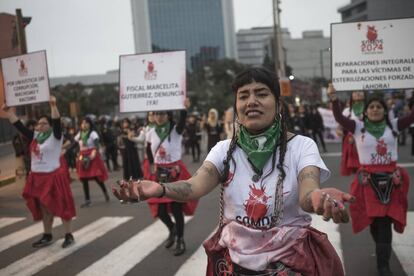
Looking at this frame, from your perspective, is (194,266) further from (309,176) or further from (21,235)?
(21,235)

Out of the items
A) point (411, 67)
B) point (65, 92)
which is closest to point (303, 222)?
point (411, 67)

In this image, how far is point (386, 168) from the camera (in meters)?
4.65

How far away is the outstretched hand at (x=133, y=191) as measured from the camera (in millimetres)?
2062

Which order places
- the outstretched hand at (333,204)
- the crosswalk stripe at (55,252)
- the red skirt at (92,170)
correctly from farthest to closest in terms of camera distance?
the red skirt at (92,170) → the crosswalk stripe at (55,252) → the outstretched hand at (333,204)

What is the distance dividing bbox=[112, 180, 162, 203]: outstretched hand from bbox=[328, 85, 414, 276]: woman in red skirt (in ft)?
9.89

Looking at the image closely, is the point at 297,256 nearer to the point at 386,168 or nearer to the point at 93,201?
the point at 386,168

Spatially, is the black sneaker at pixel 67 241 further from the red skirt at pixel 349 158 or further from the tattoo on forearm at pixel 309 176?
the red skirt at pixel 349 158

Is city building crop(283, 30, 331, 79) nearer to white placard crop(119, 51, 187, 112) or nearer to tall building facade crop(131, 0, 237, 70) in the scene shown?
tall building facade crop(131, 0, 237, 70)

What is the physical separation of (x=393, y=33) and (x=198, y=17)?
12289 cm

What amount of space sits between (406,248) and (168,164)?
299 centimetres

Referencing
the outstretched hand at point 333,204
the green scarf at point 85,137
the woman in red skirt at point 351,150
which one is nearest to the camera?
the outstretched hand at point 333,204

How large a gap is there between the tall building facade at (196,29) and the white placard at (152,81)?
11415 centimetres

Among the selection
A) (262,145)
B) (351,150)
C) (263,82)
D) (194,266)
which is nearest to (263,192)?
(262,145)

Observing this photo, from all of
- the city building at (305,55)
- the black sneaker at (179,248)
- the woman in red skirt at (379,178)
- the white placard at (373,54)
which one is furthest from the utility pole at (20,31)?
the city building at (305,55)
